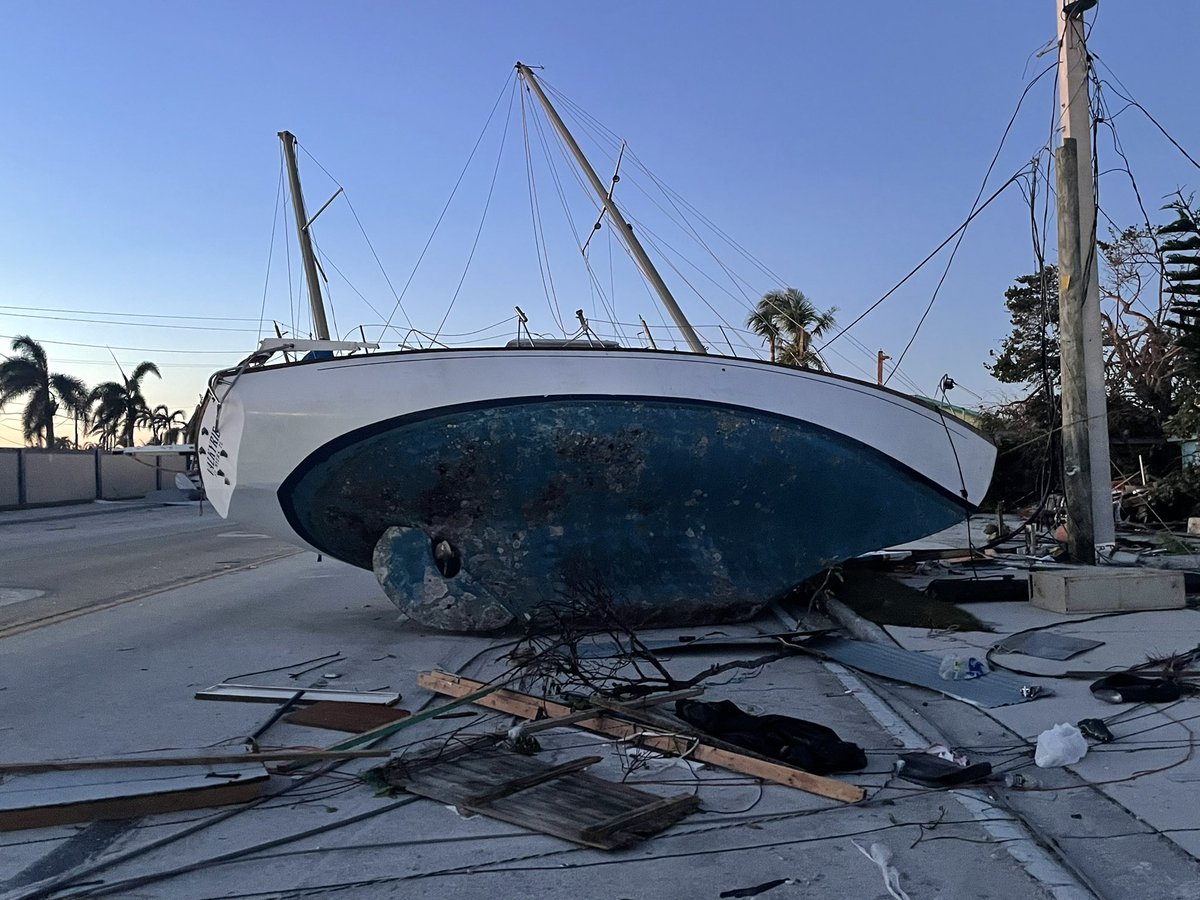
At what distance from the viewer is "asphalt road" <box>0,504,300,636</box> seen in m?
10.8

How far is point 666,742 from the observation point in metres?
4.88

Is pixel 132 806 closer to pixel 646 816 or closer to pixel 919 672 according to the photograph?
pixel 646 816

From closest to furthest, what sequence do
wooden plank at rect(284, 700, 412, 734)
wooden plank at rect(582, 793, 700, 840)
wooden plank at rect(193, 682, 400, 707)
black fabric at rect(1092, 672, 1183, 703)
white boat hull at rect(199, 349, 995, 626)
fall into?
wooden plank at rect(582, 793, 700, 840), black fabric at rect(1092, 672, 1183, 703), wooden plank at rect(284, 700, 412, 734), wooden plank at rect(193, 682, 400, 707), white boat hull at rect(199, 349, 995, 626)

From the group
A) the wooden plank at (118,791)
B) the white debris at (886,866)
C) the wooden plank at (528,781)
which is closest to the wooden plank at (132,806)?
the wooden plank at (118,791)

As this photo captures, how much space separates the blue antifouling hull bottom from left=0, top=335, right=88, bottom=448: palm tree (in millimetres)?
45142

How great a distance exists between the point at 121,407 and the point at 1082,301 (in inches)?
2063

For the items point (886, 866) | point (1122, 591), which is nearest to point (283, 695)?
point (886, 866)

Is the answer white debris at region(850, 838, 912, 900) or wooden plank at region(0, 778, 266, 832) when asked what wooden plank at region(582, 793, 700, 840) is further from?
wooden plank at region(0, 778, 266, 832)

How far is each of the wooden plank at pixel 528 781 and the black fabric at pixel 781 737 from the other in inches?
24.1

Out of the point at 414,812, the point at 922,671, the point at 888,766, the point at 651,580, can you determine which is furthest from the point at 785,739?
the point at 651,580

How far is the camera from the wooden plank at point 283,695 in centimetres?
611

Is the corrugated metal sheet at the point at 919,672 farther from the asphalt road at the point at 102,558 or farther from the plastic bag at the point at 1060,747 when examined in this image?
the asphalt road at the point at 102,558

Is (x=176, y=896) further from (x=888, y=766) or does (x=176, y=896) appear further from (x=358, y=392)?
(x=358, y=392)

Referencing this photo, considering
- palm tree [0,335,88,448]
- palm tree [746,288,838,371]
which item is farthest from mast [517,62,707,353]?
palm tree [0,335,88,448]
